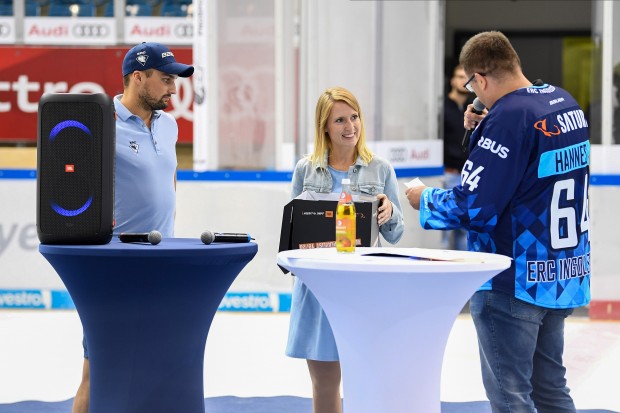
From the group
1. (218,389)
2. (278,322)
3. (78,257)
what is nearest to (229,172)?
(278,322)

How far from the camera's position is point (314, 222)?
4027 mm

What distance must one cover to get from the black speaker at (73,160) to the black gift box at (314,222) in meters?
0.73

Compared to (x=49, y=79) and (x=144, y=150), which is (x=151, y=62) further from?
(x=49, y=79)

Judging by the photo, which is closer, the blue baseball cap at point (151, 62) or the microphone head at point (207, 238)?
the microphone head at point (207, 238)

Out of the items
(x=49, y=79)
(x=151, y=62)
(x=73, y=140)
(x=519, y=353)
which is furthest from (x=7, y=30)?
(x=519, y=353)

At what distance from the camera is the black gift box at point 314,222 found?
4.00 meters

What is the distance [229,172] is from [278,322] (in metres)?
1.08

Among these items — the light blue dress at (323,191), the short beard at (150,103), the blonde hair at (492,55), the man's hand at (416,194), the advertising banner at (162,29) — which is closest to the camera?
the blonde hair at (492,55)

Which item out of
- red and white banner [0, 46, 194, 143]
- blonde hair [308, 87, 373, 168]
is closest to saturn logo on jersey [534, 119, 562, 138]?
blonde hair [308, 87, 373, 168]

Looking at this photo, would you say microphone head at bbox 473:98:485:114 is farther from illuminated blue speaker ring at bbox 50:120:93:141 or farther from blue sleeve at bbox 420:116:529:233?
illuminated blue speaker ring at bbox 50:120:93:141

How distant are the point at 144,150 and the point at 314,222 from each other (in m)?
0.71

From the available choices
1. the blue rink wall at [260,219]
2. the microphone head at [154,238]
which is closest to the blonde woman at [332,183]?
the microphone head at [154,238]

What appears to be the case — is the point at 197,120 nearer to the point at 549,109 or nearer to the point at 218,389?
the point at 218,389

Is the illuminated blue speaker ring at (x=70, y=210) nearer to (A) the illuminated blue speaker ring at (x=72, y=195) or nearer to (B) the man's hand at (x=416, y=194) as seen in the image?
(A) the illuminated blue speaker ring at (x=72, y=195)
